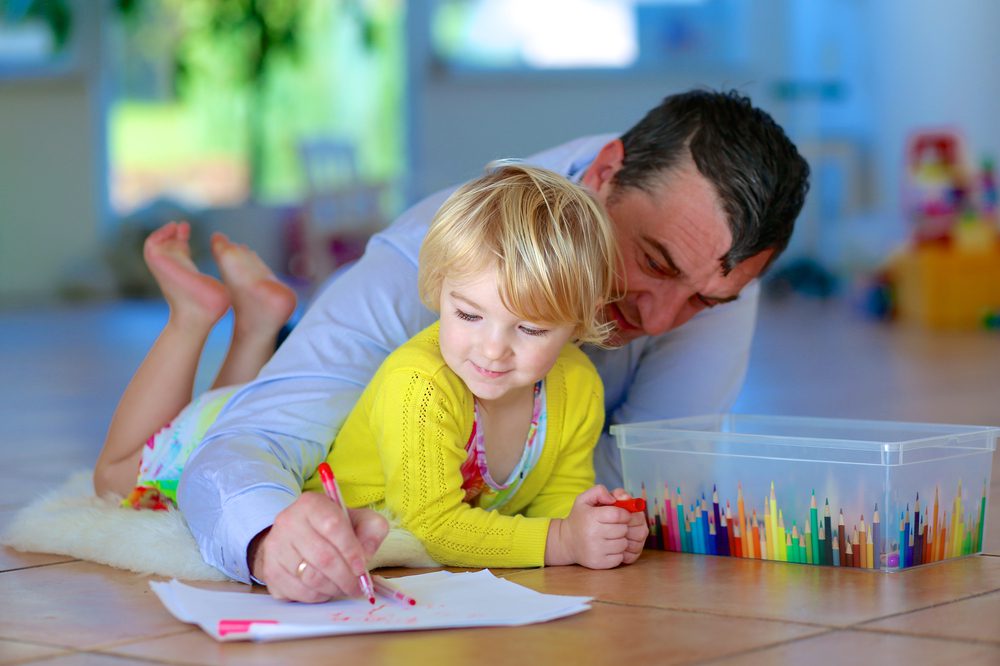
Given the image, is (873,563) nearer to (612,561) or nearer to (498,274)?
(612,561)

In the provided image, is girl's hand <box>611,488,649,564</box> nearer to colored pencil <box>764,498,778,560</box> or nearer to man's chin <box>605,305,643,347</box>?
colored pencil <box>764,498,778,560</box>

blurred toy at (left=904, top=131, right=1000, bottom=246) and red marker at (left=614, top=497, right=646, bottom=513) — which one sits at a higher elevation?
red marker at (left=614, top=497, right=646, bottom=513)

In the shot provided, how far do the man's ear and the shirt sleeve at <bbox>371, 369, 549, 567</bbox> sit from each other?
0.40 meters

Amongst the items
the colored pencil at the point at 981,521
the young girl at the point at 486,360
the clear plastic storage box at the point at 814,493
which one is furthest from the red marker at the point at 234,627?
the colored pencil at the point at 981,521

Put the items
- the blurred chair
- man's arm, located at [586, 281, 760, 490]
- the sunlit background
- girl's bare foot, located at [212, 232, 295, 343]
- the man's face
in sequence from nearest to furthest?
1. the man's face
2. man's arm, located at [586, 281, 760, 490]
3. girl's bare foot, located at [212, 232, 295, 343]
4. the blurred chair
5. the sunlit background

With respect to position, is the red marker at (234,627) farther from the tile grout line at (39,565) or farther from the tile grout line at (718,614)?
the tile grout line at (39,565)

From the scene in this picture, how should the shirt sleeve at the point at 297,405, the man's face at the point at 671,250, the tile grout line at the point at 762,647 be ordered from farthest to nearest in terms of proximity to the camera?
the man's face at the point at 671,250 → the shirt sleeve at the point at 297,405 → the tile grout line at the point at 762,647

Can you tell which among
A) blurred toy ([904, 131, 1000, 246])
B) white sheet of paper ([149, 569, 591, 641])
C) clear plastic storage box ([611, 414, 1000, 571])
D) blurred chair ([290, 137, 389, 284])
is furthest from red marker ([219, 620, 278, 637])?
blurred chair ([290, 137, 389, 284])

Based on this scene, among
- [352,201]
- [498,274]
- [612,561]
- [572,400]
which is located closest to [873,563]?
[612,561]

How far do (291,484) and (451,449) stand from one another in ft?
0.57

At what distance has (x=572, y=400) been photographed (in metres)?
1.62

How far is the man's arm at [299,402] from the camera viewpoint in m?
1.40

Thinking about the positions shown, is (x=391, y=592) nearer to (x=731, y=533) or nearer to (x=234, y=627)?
(x=234, y=627)

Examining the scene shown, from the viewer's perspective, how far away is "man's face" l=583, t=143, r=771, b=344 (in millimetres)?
1631
